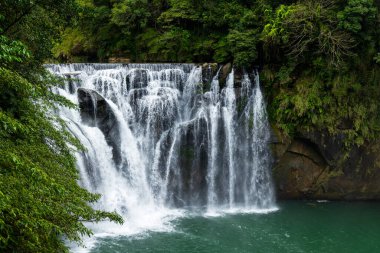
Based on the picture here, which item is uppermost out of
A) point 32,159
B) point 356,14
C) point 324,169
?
point 356,14

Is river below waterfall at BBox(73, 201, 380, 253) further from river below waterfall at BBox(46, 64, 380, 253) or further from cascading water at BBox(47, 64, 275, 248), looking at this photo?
cascading water at BBox(47, 64, 275, 248)

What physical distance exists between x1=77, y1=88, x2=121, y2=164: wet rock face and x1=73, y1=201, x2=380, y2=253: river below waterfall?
12.7 ft

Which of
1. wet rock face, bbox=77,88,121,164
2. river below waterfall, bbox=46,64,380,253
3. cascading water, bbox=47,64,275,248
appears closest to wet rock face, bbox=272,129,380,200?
river below waterfall, bbox=46,64,380,253

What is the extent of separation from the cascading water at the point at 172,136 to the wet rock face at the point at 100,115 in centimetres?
4

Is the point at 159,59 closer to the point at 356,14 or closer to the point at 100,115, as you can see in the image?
the point at 100,115

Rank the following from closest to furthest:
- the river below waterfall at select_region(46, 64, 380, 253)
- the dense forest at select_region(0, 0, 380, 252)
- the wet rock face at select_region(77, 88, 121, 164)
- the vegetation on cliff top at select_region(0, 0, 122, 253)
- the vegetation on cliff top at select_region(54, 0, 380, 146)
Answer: the vegetation on cliff top at select_region(0, 0, 122, 253) < the dense forest at select_region(0, 0, 380, 252) < the river below waterfall at select_region(46, 64, 380, 253) < the wet rock face at select_region(77, 88, 121, 164) < the vegetation on cliff top at select_region(54, 0, 380, 146)

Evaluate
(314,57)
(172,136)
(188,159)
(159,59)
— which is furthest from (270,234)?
(159,59)

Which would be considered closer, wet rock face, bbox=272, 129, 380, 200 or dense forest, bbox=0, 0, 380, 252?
dense forest, bbox=0, 0, 380, 252

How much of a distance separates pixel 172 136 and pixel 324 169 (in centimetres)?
680

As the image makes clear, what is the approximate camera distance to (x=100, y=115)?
49.6 feet

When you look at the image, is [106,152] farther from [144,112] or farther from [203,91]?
[203,91]

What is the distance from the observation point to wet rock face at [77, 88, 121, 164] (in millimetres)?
14961

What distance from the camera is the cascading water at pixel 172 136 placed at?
1506 centimetres

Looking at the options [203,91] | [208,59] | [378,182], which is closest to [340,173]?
[378,182]
